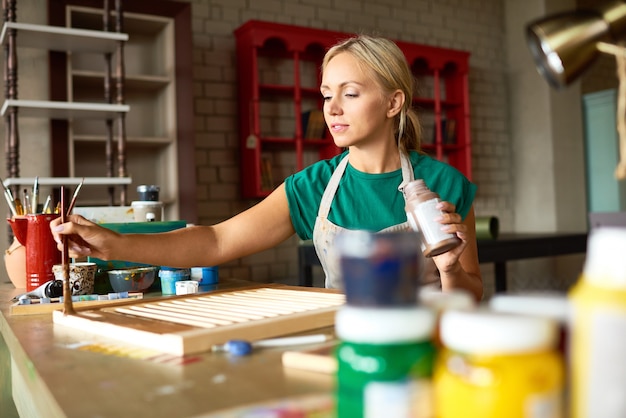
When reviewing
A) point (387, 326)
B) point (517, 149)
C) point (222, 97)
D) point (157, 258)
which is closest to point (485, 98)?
point (517, 149)

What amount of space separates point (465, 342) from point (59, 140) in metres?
3.81

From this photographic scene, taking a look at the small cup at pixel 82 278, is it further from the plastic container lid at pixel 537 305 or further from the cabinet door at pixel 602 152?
the cabinet door at pixel 602 152

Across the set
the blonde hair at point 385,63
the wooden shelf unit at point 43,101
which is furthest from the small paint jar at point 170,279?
the wooden shelf unit at point 43,101

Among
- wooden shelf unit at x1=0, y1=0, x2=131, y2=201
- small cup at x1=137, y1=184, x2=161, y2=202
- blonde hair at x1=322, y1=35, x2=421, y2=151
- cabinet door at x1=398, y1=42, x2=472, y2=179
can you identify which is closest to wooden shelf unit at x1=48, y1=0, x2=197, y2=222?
wooden shelf unit at x1=0, y1=0, x2=131, y2=201

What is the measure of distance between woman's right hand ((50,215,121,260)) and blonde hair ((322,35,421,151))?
86 centimetres

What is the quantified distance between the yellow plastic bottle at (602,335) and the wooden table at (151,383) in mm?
323

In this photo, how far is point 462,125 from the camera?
18.3 ft

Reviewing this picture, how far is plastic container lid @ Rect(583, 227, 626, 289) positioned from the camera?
0.44 meters

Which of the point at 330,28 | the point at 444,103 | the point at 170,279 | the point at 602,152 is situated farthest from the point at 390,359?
the point at 602,152

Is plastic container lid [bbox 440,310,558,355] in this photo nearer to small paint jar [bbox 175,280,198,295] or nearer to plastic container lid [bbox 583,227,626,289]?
plastic container lid [bbox 583,227,626,289]

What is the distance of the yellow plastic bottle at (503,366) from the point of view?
419 mm

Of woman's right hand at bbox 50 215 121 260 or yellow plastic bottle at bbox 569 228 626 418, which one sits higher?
woman's right hand at bbox 50 215 121 260

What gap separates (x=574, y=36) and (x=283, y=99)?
4.33 m

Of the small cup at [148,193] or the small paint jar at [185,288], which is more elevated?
the small cup at [148,193]
